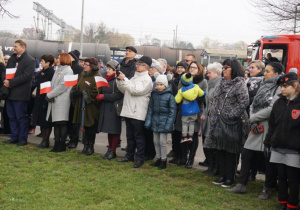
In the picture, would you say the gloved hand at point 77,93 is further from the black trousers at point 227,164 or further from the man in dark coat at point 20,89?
the black trousers at point 227,164

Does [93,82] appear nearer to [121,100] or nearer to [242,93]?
[121,100]

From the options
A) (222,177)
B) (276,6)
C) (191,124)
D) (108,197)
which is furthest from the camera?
(276,6)

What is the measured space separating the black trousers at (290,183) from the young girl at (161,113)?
2.27m

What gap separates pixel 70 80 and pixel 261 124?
400 centimetres

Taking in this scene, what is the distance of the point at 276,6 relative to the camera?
19.8 meters

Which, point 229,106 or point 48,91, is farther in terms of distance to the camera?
point 48,91

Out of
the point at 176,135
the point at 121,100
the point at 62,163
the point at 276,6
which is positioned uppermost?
the point at 276,6

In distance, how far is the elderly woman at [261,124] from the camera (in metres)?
5.45

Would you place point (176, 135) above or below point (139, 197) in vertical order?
above

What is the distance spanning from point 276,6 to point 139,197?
17157mm

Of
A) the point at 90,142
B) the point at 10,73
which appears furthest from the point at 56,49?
the point at 90,142

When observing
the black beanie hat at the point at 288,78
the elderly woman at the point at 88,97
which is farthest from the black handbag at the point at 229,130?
the elderly woman at the point at 88,97

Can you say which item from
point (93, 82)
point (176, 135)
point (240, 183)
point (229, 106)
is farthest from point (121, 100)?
point (240, 183)

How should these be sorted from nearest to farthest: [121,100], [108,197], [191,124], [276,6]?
[108,197] → [191,124] → [121,100] → [276,6]
